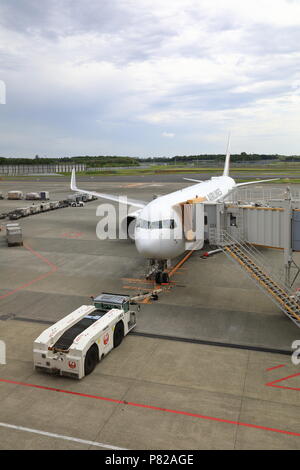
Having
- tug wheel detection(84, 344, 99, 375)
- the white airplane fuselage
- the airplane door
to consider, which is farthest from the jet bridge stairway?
tug wheel detection(84, 344, 99, 375)

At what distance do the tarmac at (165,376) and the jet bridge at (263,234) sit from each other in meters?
1.63

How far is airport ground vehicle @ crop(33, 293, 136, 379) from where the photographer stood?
13211mm

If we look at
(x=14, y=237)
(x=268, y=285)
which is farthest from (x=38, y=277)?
(x=268, y=285)

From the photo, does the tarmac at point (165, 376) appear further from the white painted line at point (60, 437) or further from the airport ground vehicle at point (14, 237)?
the airport ground vehicle at point (14, 237)

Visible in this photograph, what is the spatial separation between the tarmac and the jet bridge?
1.63 m

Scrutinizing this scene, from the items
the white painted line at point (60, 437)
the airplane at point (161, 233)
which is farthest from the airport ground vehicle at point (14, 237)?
the white painted line at point (60, 437)

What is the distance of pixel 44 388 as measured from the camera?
1287 centimetres

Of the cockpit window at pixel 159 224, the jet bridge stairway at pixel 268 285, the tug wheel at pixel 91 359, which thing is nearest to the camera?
the tug wheel at pixel 91 359

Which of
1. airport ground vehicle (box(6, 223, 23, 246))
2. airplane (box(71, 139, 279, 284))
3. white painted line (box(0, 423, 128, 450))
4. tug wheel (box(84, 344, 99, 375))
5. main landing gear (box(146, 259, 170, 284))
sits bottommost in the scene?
white painted line (box(0, 423, 128, 450))

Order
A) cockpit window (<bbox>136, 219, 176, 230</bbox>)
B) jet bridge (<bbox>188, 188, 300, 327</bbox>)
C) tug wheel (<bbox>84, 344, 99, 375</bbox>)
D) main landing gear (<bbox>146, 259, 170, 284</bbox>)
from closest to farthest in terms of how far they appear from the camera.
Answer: tug wheel (<bbox>84, 344, 99, 375</bbox>) < jet bridge (<bbox>188, 188, 300, 327</bbox>) < cockpit window (<bbox>136, 219, 176, 230</bbox>) < main landing gear (<bbox>146, 259, 170, 284</bbox>)

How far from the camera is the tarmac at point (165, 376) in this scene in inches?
412

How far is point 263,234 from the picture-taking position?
1892 cm

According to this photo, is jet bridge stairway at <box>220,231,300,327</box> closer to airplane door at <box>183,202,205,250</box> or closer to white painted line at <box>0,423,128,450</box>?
airplane door at <box>183,202,205,250</box>
